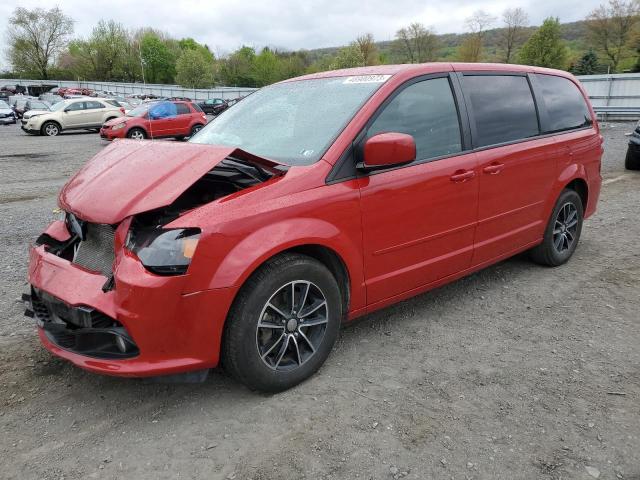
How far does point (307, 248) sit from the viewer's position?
296 centimetres

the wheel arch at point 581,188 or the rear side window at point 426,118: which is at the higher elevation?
the rear side window at point 426,118

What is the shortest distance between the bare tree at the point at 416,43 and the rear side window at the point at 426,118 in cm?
7234

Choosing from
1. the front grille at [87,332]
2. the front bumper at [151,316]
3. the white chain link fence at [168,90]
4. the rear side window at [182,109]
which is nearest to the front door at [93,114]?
the rear side window at [182,109]

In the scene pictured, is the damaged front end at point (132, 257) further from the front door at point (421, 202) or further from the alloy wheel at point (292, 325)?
the front door at point (421, 202)

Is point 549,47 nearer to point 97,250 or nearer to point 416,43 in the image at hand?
point 416,43

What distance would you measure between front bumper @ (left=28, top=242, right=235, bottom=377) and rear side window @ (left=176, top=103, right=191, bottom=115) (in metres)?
17.6

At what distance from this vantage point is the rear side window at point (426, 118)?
3365 millimetres

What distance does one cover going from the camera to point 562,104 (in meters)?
4.83

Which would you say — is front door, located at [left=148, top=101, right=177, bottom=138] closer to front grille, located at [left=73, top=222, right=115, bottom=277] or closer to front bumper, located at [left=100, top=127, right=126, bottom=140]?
front bumper, located at [left=100, top=127, right=126, bottom=140]

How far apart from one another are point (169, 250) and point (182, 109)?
18.0 meters

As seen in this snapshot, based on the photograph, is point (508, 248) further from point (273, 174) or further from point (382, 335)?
point (273, 174)

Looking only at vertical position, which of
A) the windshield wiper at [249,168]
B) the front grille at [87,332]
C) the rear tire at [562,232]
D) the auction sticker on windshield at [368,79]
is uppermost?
the auction sticker on windshield at [368,79]

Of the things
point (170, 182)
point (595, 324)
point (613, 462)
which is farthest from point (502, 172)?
point (170, 182)

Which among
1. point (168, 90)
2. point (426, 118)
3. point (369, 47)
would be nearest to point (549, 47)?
point (369, 47)
